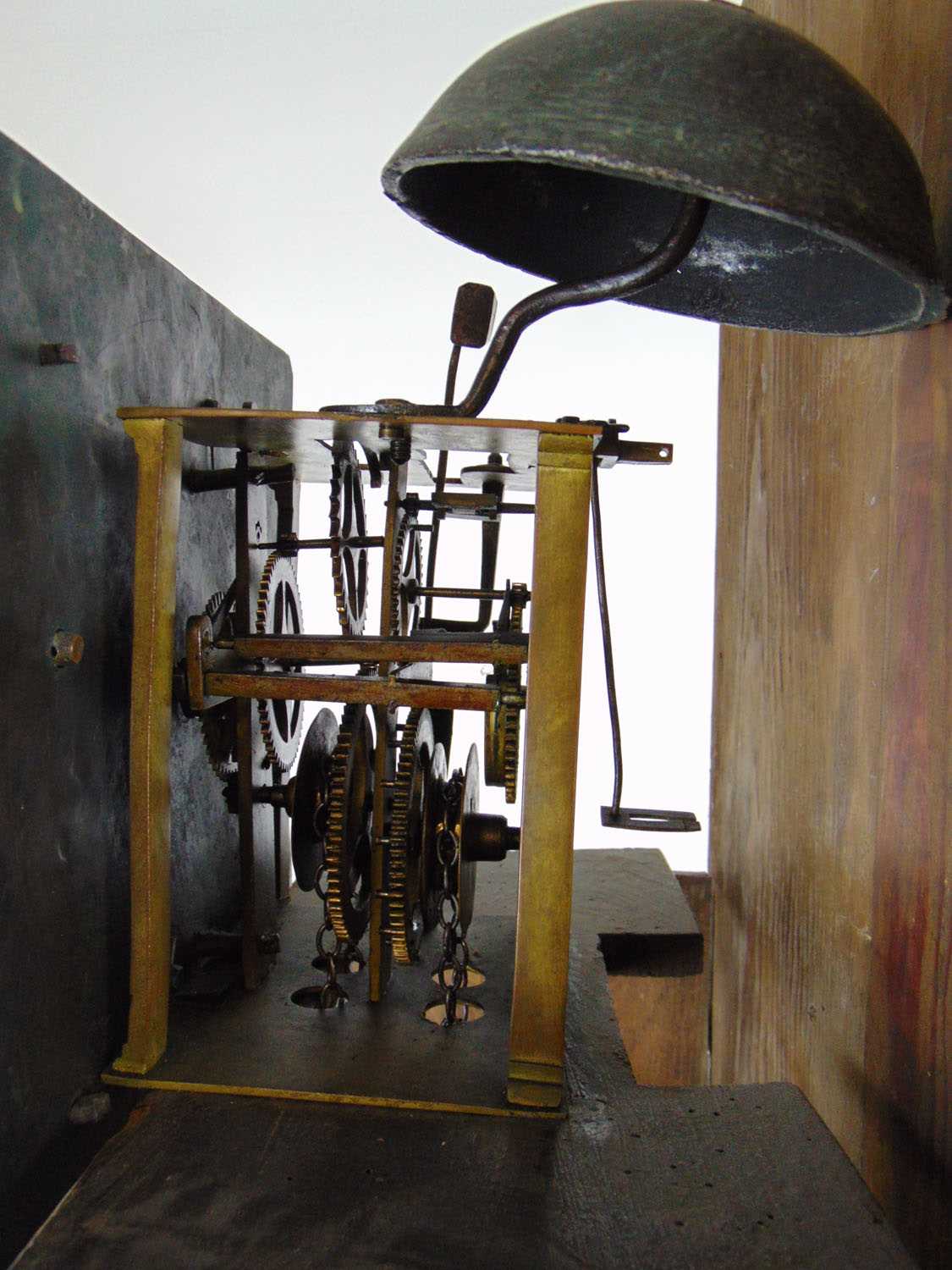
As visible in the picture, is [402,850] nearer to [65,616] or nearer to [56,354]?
[65,616]

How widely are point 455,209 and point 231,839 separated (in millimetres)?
1325

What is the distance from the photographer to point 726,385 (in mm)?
2623

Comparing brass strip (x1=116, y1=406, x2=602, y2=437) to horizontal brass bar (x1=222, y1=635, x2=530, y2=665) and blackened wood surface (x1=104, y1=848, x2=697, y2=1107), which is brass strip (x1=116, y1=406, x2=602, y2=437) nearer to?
horizontal brass bar (x1=222, y1=635, x2=530, y2=665)

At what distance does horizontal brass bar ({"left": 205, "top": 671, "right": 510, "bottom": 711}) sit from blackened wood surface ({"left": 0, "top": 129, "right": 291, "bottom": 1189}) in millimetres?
204

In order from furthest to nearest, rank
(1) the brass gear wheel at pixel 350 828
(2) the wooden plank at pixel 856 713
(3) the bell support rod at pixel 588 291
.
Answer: (1) the brass gear wheel at pixel 350 828, (2) the wooden plank at pixel 856 713, (3) the bell support rod at pixel 588 291

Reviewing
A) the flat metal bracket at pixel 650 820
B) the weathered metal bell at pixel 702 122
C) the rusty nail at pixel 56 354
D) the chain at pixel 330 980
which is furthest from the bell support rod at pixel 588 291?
the chain at pixel 330 980

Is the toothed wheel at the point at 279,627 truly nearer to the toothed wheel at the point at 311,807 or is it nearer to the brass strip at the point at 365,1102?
the toothed wheel at the point at 311,807

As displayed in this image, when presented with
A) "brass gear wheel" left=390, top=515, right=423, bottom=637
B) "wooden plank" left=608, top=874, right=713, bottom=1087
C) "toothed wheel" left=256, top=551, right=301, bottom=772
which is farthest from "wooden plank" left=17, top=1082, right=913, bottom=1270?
"wooden plank" left=608, top=874, right=713, bottom=1087

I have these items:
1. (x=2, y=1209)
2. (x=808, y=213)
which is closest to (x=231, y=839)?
(x=2, y=1209)

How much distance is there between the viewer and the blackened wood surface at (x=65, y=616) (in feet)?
4.32

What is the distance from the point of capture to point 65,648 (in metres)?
1.39

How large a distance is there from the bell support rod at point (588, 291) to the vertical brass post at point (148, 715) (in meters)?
0.52

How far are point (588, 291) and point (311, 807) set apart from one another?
3.18ft

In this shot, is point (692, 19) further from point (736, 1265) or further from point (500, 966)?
point (500, 966)
